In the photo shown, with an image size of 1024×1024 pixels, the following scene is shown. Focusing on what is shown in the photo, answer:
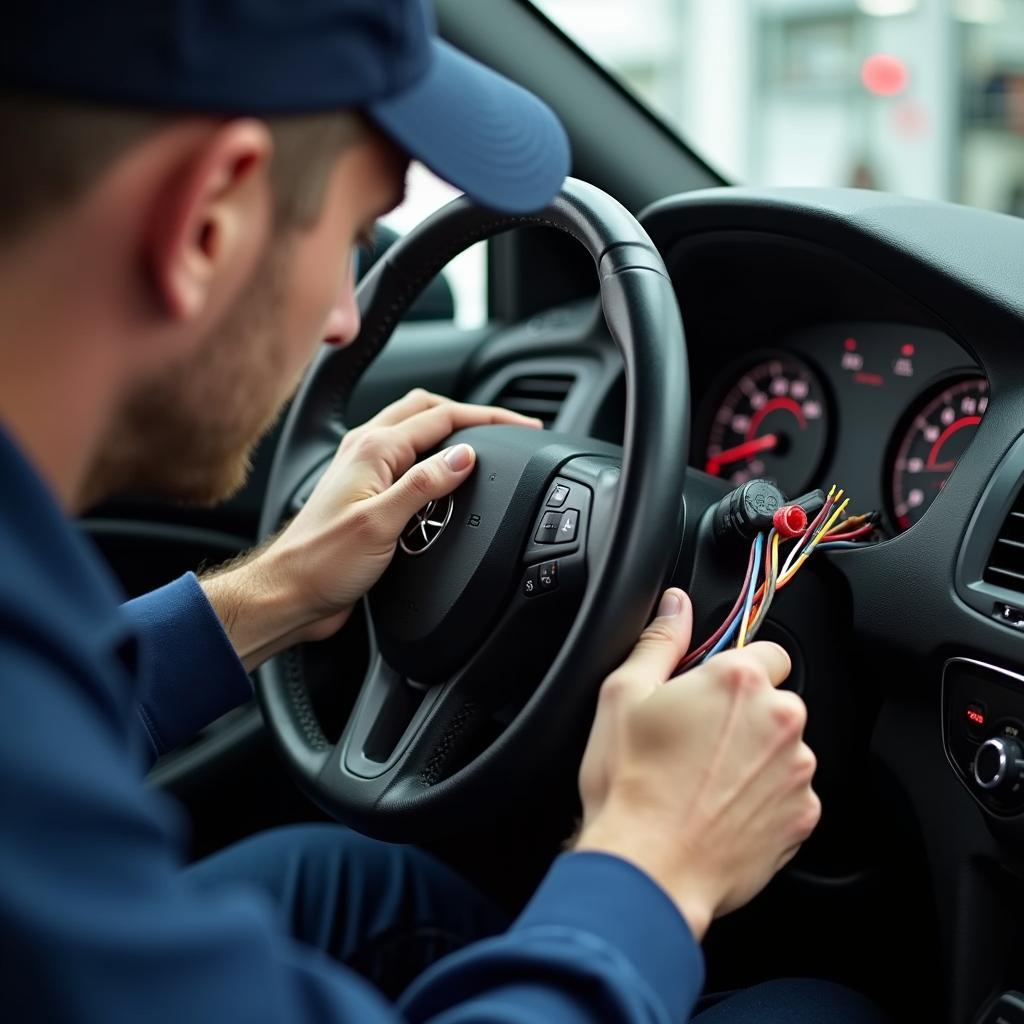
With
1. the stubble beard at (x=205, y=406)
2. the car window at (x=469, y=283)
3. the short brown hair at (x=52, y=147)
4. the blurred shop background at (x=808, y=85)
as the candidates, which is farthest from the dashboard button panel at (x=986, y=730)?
the blurred shop background at (x=808, y=85)

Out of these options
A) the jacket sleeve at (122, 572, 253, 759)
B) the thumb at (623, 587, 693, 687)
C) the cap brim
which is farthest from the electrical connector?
the jacket sleeve at (122, 572, 253, 759)

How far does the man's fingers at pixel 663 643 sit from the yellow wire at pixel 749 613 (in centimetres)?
4

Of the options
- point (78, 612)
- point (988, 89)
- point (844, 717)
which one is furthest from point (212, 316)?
point (988, 89)

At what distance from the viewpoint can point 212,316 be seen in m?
0.66

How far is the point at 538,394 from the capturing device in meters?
1.70

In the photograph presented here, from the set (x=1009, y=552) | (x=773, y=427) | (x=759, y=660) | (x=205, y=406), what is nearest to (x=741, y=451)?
(x=773, y=427)

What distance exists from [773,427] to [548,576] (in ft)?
1.85

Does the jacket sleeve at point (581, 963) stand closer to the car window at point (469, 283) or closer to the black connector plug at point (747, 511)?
the black connector plug at point (747, 511)

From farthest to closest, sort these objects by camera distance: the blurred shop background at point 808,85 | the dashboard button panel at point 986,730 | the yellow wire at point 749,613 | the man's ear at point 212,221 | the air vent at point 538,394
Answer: the blurred shop background at point 808,85 < the air vent at point 538,394 < the dashboard button panel at point 986,730 < the yellow wire at point 749,613 < the man's ear at point 212,221

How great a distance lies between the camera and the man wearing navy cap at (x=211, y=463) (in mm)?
526

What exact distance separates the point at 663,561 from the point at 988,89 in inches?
147

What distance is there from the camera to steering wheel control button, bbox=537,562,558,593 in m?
1.07

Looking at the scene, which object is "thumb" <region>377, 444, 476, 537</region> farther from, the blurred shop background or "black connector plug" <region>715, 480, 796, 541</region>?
the blurred shop background

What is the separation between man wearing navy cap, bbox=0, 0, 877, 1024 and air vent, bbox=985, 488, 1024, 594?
327 mm
